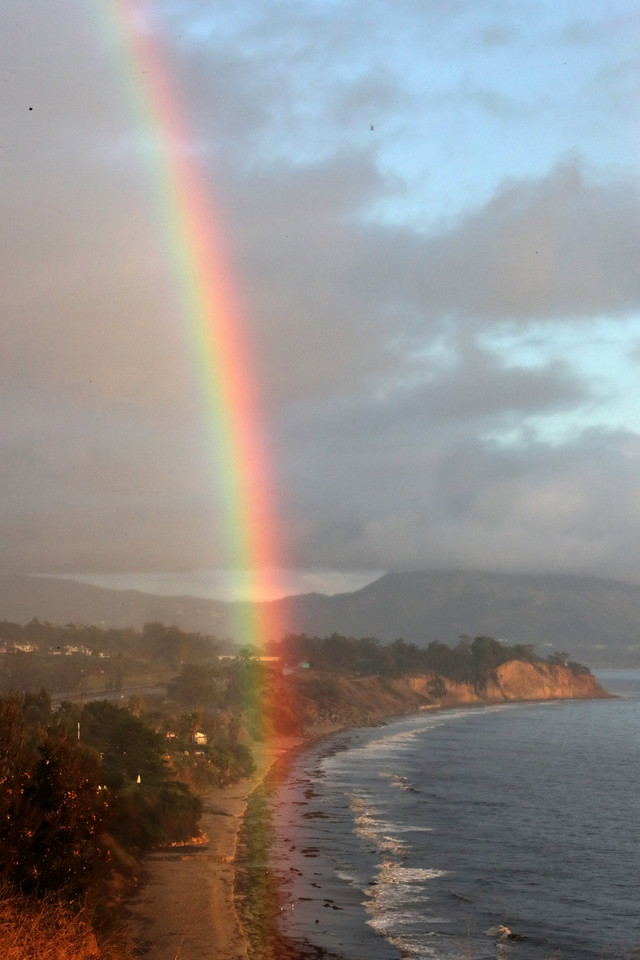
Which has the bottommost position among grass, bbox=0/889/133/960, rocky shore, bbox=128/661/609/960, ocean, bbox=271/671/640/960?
ocean, bbox=271/671/640/960

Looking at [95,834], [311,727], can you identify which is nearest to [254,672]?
[311,727]

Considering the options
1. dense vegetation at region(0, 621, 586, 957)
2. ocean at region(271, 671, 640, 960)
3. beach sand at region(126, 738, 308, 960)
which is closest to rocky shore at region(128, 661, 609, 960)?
beach sand at region(126, 738, 308, 960)

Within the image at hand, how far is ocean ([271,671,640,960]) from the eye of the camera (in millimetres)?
44312

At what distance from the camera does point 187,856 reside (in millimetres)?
58062

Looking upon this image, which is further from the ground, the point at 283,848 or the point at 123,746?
the point at 123,746

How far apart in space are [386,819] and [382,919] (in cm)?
3384

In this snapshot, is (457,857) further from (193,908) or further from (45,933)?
(45,933)

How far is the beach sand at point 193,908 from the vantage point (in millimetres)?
39719

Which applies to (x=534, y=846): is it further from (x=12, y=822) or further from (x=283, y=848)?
(x=12, y=822)

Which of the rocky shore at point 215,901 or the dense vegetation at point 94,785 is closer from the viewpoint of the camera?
the dense vegetation at point 94,785

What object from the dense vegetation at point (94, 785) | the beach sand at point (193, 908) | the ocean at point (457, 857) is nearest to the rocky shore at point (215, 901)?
the beach sand at point (193, 908)

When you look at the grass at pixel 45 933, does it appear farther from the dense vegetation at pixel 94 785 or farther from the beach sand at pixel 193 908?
the beach sand at pixel 193 908

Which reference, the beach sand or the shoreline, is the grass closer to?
the beach sand

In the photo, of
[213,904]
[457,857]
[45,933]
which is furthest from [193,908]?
[457,857]
